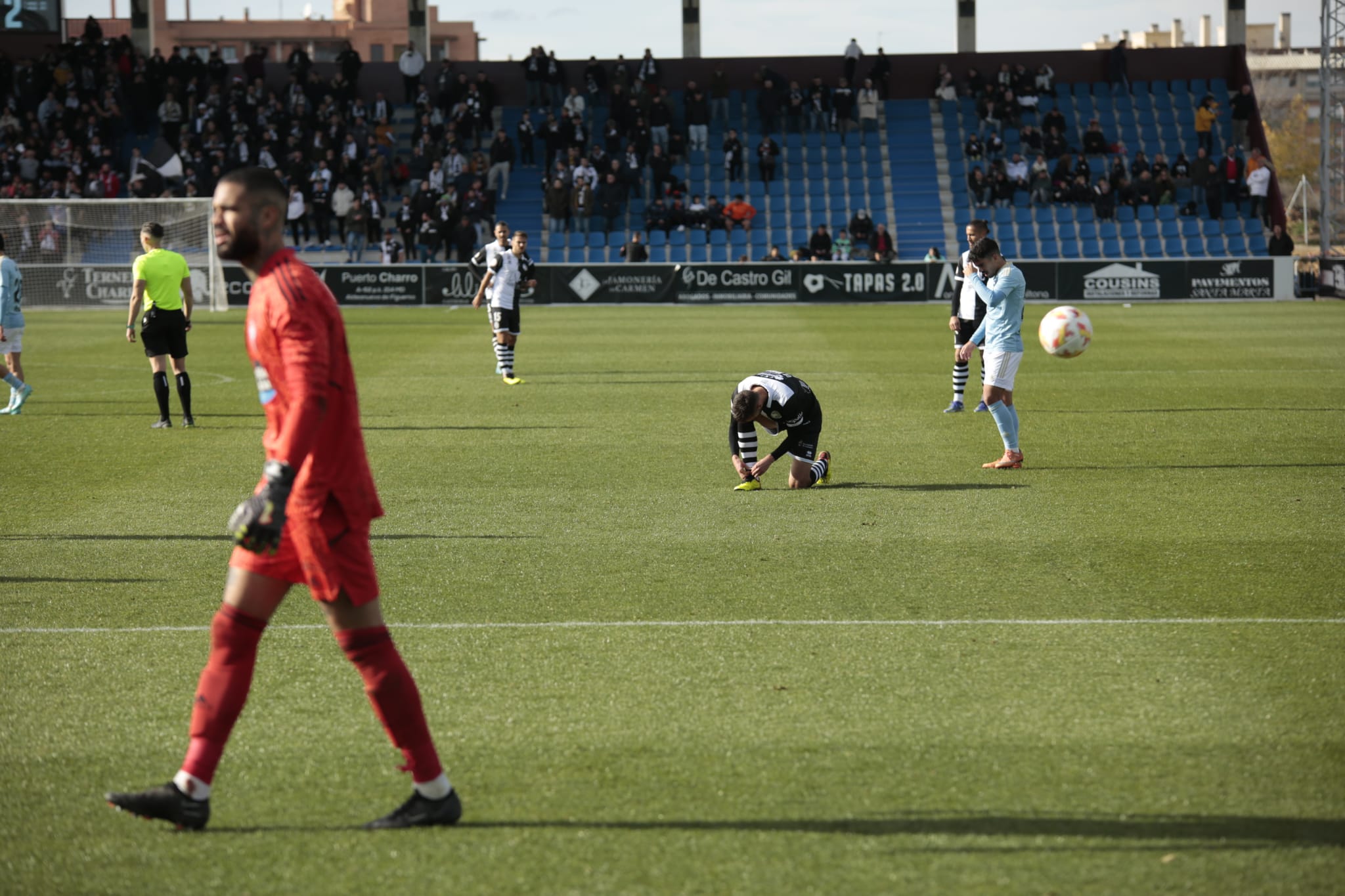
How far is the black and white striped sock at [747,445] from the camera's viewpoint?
438 inches

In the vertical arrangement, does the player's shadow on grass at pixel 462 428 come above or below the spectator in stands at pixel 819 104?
below

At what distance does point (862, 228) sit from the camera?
132 ft

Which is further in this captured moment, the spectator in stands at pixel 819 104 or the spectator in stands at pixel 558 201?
the spectator in stands at pixel 819 104

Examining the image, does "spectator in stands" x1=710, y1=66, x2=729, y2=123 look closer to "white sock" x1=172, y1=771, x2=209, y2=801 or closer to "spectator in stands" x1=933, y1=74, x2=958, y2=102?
"spectator in stands" x1=933, y1=74, x2=958, y2=102

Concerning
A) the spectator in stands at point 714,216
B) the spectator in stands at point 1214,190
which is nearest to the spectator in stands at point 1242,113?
the spectator in stands at point 1214,190

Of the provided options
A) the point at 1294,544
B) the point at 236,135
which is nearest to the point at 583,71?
the point at 236,135

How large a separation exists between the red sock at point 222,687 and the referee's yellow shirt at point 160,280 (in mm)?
10625

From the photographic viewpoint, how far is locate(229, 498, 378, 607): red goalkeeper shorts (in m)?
4.34

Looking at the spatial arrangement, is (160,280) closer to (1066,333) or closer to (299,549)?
(1066,333)

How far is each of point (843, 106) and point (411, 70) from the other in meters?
14.3

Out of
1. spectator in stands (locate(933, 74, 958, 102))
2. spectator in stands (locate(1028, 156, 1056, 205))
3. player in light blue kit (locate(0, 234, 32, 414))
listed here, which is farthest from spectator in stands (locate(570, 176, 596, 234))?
player in light blue kit (locate(0, 234, 32, 414))

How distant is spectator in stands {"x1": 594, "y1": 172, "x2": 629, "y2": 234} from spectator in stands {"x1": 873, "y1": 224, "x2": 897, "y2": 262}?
313 inches

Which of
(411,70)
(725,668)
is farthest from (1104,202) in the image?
(725,668)

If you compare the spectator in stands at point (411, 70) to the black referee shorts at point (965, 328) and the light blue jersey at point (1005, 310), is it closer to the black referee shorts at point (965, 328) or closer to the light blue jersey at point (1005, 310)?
the black referee shorts at point (965, 328)
